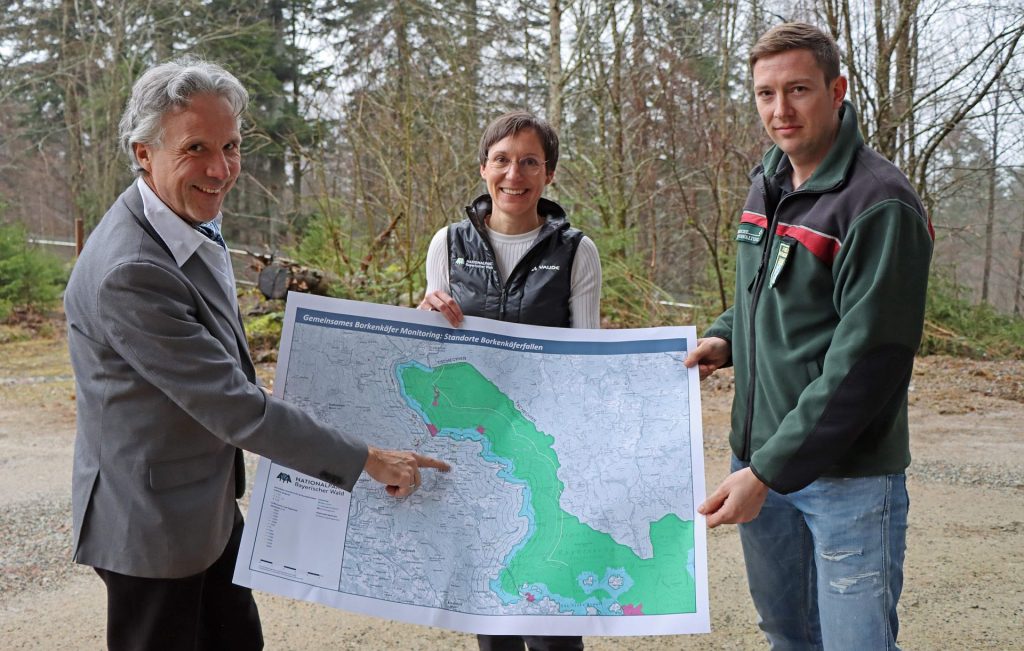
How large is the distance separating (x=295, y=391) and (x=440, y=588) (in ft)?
2.15

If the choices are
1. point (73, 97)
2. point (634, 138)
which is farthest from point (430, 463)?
point (73, 97)

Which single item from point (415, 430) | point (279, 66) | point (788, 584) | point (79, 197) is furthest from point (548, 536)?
point (279, 66)

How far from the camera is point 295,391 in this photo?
7.35 ft

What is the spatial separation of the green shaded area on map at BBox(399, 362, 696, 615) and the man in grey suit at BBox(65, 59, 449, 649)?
30 cm

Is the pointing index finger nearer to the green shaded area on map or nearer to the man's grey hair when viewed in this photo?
the green shaded area on map

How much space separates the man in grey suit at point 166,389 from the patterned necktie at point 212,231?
82 mm

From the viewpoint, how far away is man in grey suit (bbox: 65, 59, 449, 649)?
6.01 ft

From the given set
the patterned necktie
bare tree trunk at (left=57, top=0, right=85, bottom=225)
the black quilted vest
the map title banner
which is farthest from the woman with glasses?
bare tree trunk at (left=57, top=0, right=85, bottom=225)

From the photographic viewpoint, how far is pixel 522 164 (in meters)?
2.54

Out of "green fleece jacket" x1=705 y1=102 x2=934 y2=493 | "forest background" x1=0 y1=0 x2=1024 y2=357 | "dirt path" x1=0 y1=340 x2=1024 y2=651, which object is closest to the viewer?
"green fleece jacket" x1=705 y1=102 x2=934 y2=493

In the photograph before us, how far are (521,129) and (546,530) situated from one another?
1213 millimetres

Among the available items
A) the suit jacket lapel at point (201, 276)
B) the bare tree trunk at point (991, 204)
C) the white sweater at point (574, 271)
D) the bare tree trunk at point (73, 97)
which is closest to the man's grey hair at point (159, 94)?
the suit jacket lapel at point (201, 276)

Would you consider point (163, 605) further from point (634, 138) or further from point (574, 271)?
point (634, 138)

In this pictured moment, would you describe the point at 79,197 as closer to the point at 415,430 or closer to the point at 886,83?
the point at 886,83
